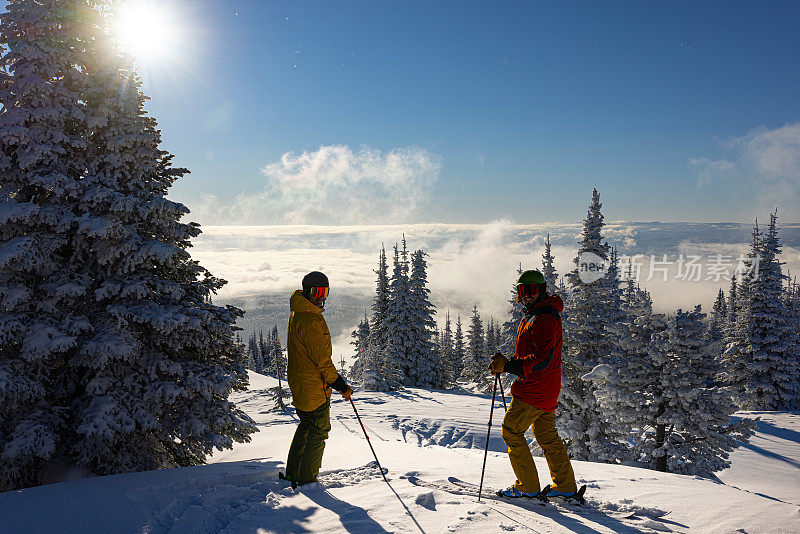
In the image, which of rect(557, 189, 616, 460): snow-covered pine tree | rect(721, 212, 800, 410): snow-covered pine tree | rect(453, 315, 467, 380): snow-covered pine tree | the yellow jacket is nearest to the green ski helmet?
the yellow jacket

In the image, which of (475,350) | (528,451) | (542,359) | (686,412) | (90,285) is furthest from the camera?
(475,350)

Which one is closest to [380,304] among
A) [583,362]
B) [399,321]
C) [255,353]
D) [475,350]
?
[399,321]

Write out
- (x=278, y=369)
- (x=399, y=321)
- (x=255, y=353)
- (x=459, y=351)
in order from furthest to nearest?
(x=255, y=353) → (x=459, y=351) → (x=399, y=321) → (x=278, y=369)

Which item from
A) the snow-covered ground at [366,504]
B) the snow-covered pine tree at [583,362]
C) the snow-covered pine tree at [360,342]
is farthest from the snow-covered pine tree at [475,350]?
the snow-covered ground at [366,504]

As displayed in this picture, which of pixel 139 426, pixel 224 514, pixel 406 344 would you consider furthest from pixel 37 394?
pixel 406 344

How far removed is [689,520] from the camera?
174 inches

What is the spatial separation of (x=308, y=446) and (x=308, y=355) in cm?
131

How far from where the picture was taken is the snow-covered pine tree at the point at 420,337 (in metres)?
37.8

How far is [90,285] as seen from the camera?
25.5 ft

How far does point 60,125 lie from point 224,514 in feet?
26.3

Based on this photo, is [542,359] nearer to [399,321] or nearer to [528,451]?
[528,451]

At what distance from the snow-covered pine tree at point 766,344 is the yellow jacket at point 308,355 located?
36606mm

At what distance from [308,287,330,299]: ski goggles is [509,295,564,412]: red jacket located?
2.64m

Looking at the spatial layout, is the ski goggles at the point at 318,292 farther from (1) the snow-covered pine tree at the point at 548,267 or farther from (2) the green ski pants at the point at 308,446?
(1) the snow-covered pine tree at the point at 548,267
